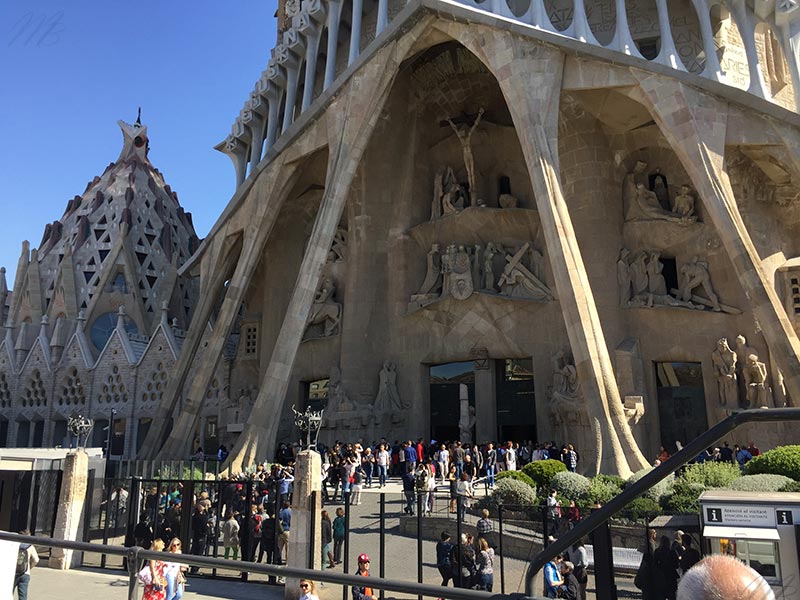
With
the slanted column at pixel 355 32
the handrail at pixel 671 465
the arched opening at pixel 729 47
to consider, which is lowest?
the handrail at pixel 671 465

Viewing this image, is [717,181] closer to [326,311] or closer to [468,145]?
[468,145]

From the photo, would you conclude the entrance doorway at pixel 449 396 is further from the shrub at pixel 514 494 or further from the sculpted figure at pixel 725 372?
the shrub at pixel 514 494

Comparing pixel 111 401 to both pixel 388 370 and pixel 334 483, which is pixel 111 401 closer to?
pixel 388 370

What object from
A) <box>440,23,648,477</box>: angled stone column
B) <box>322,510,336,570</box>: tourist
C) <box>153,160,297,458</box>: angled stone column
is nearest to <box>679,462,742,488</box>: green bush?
<box>440,23,648,477</box>: angled stone column

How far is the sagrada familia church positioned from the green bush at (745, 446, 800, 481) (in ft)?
11.2

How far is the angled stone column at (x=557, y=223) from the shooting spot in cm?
1611

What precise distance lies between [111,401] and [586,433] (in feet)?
81.0

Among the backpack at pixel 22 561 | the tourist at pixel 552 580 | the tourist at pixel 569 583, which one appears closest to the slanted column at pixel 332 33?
the tourist at pixel 569 583

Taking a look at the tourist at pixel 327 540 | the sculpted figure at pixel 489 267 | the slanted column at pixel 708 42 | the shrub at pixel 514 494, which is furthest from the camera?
the sculpted figure at pixel 489 267

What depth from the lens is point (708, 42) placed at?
18.9 meters

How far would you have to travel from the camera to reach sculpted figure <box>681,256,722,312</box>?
20.1 m

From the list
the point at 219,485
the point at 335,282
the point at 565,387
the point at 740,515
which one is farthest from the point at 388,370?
the point at 740,515

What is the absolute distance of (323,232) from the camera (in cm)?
2161

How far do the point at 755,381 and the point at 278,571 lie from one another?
1847 centimetres
